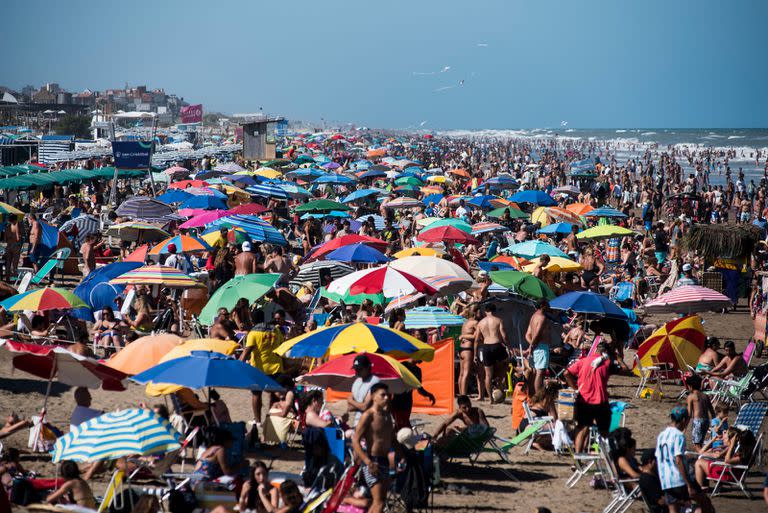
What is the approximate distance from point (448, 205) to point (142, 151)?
793 cm

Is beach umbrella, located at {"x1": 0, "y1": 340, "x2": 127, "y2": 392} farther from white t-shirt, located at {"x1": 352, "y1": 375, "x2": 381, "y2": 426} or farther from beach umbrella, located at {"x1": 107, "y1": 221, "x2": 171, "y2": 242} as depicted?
beach umbrella, located at {"x1": 107, "y1": 221, "x2": 171, "y2": 242}

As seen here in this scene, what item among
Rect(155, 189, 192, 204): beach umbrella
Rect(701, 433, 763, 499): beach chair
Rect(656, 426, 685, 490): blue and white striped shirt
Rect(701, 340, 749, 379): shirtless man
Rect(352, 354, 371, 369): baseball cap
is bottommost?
Rect(701, 433, 763, 499): beach chair

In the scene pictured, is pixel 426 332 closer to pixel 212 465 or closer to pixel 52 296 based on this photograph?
pixel 52 296

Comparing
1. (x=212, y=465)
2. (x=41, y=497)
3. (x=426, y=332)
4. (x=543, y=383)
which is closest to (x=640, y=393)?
(x=543, y=383)

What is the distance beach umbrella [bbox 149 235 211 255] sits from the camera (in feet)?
43.6

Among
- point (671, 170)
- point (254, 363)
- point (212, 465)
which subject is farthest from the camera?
point (671, 170)

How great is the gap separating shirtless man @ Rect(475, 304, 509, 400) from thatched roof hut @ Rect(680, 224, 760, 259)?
25.7ft

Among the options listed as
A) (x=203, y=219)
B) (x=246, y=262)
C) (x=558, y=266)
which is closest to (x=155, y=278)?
(x=246, y=262)

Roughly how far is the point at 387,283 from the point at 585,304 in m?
2.41

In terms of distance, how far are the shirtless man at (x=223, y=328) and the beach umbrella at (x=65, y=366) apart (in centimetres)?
203

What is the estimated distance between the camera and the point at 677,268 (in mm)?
15719

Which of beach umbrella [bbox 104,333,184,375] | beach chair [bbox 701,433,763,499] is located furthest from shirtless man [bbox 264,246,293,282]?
beach chair [bbox 701,433,763,499]

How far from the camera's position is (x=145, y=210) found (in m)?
18.7

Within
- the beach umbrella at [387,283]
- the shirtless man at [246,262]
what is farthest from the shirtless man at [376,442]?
the shirtless man at [246,262]
